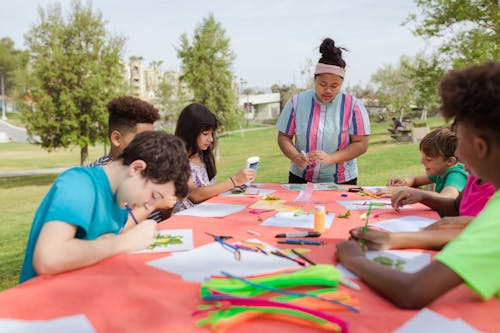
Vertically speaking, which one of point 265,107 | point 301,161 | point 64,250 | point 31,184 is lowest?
point 31,184

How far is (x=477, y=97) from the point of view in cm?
115

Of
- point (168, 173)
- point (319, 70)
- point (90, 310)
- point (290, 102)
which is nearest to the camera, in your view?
point (90, 310)

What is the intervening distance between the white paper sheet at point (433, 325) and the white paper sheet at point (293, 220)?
96 cm

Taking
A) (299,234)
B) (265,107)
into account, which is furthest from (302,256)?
(265,107)

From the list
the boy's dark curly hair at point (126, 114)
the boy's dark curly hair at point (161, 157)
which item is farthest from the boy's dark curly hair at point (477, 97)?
the boy's dark curly hair at point (126, 114)

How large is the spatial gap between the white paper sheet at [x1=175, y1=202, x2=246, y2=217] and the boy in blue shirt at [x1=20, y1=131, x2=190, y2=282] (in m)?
0.58

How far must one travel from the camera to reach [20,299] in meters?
1.20

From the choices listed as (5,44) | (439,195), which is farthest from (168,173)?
(5,44)

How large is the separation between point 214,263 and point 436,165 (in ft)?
6.47

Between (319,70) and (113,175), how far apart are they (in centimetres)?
215

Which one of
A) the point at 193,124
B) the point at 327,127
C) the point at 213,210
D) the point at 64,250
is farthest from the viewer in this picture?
the point at 327,127

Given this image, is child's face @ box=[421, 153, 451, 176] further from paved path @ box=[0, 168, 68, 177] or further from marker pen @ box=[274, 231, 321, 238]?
paved path @ box=[0, 168, 68, 177]

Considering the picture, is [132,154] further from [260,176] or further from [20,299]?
[260,176]

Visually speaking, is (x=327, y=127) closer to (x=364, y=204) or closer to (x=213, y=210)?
(x=364, y=204)
